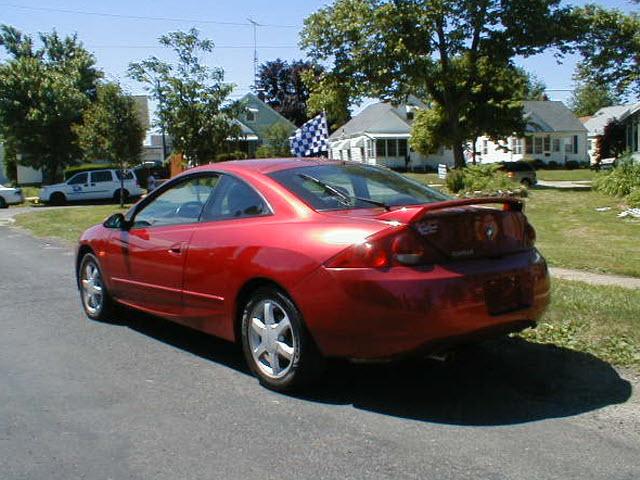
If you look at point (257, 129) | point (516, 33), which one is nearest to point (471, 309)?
point (516, 33)

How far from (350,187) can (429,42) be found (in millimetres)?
27536

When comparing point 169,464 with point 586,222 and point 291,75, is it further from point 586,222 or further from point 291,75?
point 291,75

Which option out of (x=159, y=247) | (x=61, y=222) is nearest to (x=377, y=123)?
(x=61, y=222)

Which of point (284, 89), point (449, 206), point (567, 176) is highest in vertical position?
point (284, 89)

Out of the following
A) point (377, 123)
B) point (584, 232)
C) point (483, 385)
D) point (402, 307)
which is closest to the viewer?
point (402, 307)

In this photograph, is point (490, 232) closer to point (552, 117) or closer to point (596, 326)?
point (596, 326)

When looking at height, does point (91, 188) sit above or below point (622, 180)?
above

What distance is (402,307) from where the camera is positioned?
4102 millimetres

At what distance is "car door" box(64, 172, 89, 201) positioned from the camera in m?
32.5

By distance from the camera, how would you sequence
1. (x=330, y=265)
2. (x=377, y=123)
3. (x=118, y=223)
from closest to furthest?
(x=330, y=265)
(x=118, y=223)
(x=377, y=123)

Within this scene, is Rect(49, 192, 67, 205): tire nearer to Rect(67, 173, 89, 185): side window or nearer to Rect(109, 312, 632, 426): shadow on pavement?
Rect(67, 173, 89, 185): side window

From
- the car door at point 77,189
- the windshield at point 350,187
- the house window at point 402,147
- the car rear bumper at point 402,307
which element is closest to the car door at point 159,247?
the windshield at point 350,187

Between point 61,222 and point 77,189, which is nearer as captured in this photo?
point 61,222

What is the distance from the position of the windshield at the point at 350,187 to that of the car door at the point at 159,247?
83 cm
